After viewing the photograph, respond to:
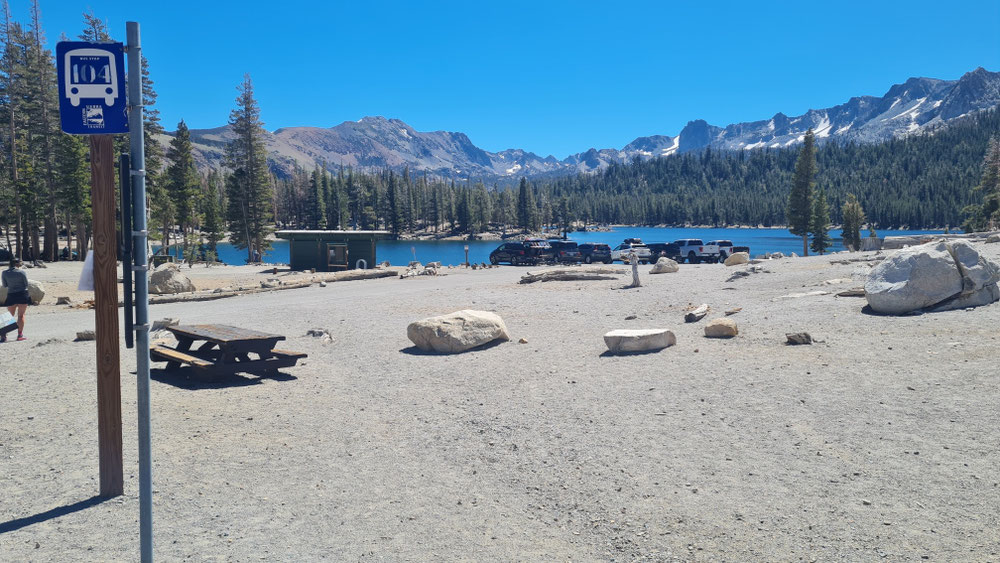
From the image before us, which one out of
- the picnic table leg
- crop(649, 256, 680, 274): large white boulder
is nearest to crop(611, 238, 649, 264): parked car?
crop(649, 256, 680, 274): large white boulder

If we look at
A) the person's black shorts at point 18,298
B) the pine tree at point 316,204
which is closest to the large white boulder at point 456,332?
the person's black shorts at point 18,298

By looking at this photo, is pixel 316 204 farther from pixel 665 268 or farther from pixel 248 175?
pixel 665 268

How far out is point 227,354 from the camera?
976cm

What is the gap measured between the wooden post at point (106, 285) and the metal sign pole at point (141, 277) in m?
0.80

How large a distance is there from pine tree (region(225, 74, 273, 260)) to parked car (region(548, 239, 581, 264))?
93.7 ft

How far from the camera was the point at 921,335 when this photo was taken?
10.8 metres

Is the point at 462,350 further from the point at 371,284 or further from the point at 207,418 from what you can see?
the point at 371,284

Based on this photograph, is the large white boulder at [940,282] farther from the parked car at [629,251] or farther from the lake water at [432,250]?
the lake water at [432,250]

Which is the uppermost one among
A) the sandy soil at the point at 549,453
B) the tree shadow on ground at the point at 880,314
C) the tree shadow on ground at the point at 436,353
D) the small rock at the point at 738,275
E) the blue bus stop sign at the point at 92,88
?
the blue bus stop sign at the point at 92,88

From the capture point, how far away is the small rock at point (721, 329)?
1204 centimetres

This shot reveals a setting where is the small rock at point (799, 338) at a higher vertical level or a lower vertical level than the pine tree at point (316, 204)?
lower

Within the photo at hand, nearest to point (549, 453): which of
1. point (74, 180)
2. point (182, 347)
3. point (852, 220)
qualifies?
point (182, 347)

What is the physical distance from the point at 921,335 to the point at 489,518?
9260mm

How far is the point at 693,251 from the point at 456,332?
34.3 meters
